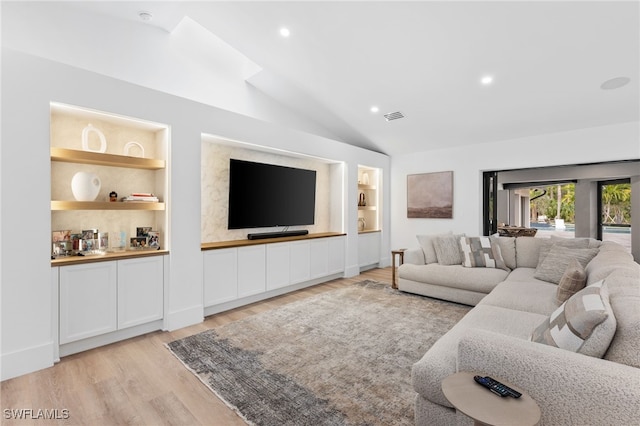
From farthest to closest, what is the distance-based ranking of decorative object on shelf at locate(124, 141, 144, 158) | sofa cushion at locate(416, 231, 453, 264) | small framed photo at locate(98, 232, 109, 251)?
sofa cushion at locate(416, 231, 453, 264), decorative object on shelf at locate(124, 141, 144, 158), small framed photo at locate(98, 232, 109, 251)

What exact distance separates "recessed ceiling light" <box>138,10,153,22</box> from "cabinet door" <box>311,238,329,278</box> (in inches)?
138

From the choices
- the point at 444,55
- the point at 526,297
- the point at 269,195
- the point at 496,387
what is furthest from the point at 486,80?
the point at 496,387

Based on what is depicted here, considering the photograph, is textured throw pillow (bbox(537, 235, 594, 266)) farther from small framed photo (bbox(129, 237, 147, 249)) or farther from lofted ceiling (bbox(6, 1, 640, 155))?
small framed photo (bbox(129, 237, 147, 249))

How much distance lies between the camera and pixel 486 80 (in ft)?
12.2

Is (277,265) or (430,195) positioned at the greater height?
(430,195)

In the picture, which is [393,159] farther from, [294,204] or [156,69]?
[156,69]

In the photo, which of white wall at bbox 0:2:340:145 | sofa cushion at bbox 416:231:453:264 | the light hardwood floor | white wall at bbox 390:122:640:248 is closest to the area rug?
the light hardwood floor

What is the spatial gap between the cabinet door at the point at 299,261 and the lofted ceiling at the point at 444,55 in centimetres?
228

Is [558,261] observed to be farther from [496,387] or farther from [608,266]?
[496,387]

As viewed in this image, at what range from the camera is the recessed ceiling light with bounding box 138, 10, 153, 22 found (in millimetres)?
3348

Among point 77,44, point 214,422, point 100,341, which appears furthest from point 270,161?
point 214,422

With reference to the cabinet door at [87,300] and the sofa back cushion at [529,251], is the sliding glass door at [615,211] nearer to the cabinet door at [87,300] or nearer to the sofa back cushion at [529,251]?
the sofa back cushion at [529,251]

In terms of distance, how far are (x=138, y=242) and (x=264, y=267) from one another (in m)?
1.55

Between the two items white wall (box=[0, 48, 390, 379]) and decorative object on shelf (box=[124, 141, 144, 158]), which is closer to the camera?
white wall (box=[0, 48, 390, 379])
